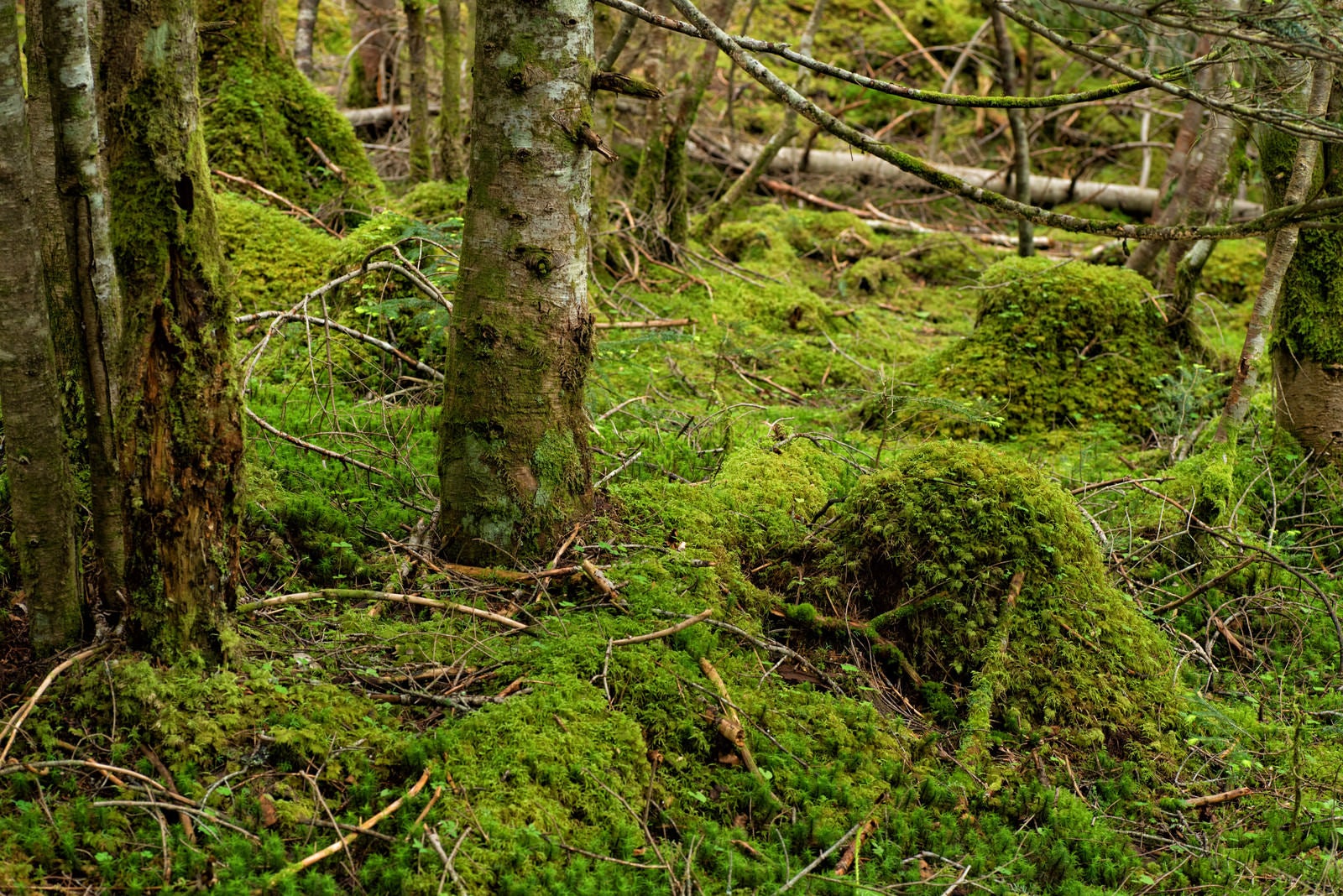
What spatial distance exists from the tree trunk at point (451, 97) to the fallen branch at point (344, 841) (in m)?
6.45

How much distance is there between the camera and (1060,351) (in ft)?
24.3

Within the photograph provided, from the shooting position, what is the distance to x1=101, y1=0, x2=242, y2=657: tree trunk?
8.56 ft

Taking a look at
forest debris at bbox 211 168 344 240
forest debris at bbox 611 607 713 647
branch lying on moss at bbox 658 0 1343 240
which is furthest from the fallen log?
forest debris at bbox 611 607 713 647

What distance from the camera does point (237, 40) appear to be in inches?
297

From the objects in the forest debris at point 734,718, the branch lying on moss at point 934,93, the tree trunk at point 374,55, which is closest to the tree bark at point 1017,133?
the branch lying on moss at point 934,93

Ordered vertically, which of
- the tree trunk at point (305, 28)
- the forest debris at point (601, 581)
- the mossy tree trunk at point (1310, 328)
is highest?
the tree trunk at point (305, 28)

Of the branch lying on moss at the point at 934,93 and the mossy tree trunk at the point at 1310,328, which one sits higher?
the branch lying on moss at the point at 934,93

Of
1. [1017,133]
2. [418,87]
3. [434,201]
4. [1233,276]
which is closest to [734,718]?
[434,201]

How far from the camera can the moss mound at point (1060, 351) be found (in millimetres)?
7156

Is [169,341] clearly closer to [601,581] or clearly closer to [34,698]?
[34,698]

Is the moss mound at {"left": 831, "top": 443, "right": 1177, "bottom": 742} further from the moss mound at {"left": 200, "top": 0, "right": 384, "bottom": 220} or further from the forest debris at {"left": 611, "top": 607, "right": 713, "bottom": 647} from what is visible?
the moss mound at {"left": 200, "top": 0, "right": 384, "bottom": 220}

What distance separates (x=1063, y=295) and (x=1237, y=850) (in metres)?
5.00

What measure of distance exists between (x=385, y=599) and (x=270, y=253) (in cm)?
383

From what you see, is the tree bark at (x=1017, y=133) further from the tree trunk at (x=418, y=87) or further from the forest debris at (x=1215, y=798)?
the forest debris at (x=1215, y=798)
